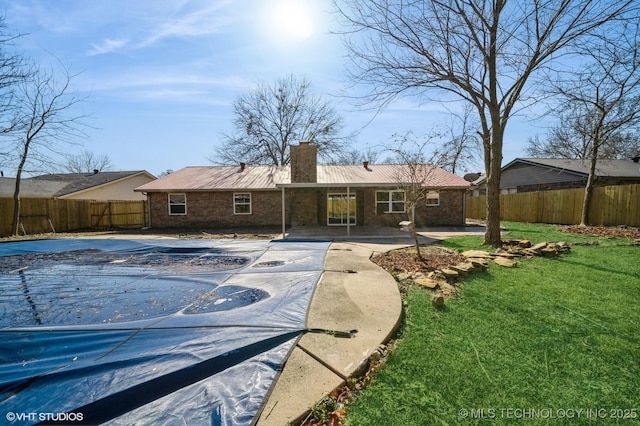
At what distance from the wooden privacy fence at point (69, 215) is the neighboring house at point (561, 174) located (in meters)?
22.8

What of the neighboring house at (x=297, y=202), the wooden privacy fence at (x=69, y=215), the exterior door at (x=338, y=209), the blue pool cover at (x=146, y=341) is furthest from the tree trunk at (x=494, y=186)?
the wooden privacy fence at (x=69, y=215)

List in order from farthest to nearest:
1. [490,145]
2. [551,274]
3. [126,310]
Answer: [490,145] → [551,274] → [126,310]

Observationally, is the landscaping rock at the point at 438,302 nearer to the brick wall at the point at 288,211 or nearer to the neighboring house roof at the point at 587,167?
the brick wall at the point at 288,211

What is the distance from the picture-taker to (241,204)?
54.3 ft

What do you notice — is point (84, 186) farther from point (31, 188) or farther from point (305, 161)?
point (305, 161)

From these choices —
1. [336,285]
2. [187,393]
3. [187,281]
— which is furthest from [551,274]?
[187,281]

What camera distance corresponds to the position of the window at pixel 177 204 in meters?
16.7

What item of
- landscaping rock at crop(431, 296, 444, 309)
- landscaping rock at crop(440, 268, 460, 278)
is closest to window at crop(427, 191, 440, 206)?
landscaping rock at crop(440, 268, 460, 278)

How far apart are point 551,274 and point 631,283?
1.10 metres

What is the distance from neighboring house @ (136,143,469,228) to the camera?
1603cm

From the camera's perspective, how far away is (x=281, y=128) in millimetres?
29281

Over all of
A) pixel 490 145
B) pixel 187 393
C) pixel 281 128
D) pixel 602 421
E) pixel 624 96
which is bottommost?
pixel 602 421

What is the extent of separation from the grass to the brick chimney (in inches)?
474

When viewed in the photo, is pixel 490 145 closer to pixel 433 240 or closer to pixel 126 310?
pixel 433 240
